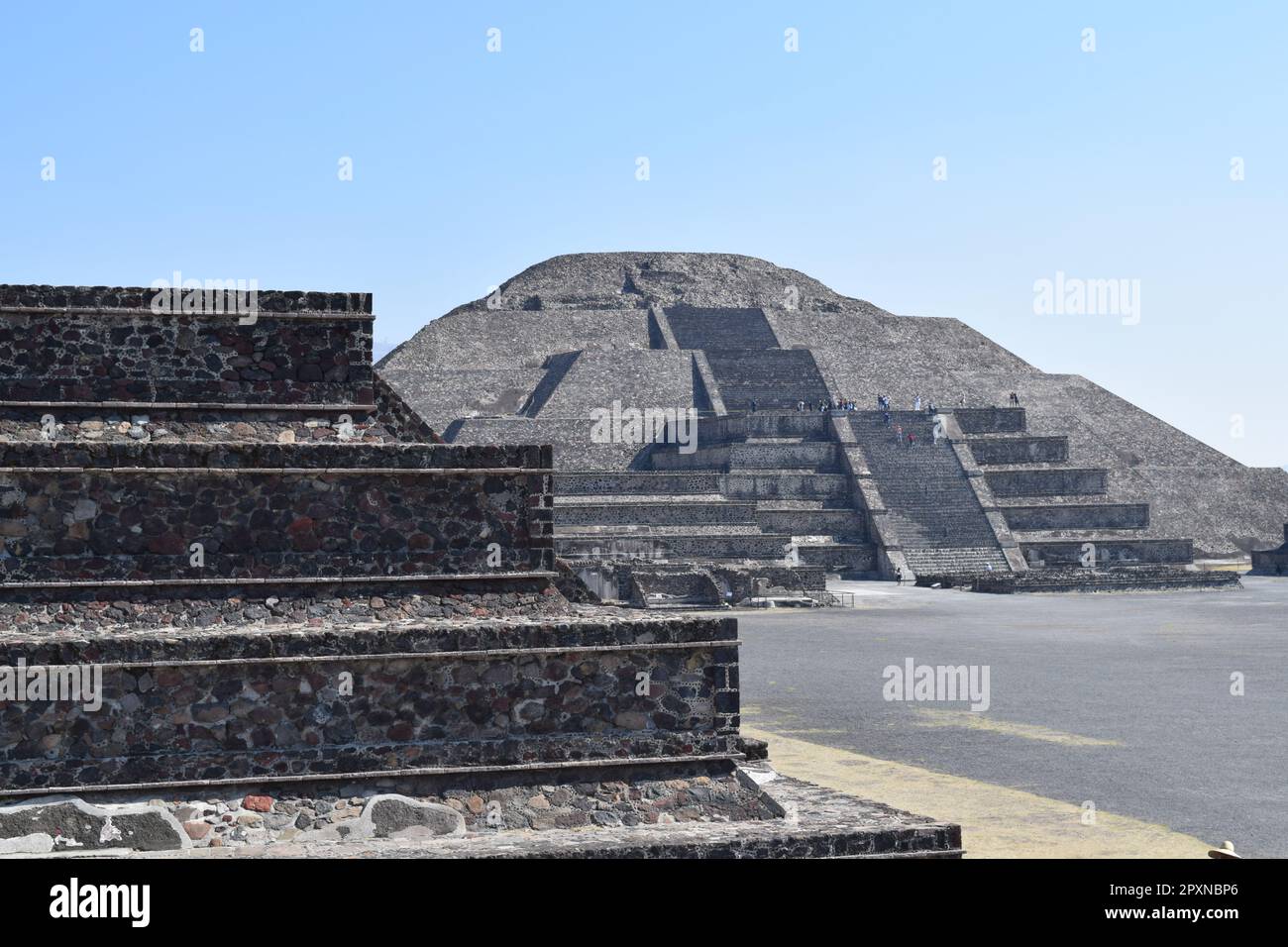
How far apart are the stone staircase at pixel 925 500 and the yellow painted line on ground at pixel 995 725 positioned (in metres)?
24.6

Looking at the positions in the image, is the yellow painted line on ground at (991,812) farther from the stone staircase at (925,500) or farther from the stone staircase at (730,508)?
the stone staircase at (925,500)

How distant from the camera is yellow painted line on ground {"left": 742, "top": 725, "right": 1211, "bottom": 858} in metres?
10.7

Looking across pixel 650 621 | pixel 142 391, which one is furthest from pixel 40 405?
pixel 650 621

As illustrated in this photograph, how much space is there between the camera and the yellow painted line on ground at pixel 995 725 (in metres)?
15.6

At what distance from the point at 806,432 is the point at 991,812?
131 ft

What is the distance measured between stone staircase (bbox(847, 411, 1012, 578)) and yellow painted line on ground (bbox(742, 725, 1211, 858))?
93.5ft

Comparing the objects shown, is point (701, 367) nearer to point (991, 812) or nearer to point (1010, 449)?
point (1010, 449)

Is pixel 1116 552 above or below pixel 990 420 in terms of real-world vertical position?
below

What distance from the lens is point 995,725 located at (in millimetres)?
16781

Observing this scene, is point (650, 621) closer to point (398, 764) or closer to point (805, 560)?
point (398, 764)

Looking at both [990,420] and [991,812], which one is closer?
[991,812]

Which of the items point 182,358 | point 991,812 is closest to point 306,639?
point 182,358

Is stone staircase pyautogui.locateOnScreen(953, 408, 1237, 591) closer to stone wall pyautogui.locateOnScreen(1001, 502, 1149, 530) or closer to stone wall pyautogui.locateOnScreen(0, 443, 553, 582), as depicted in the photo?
stone wall pyautogui.locateOnScreen(1001, 502, 1149, 530)

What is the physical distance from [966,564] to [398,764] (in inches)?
1422
